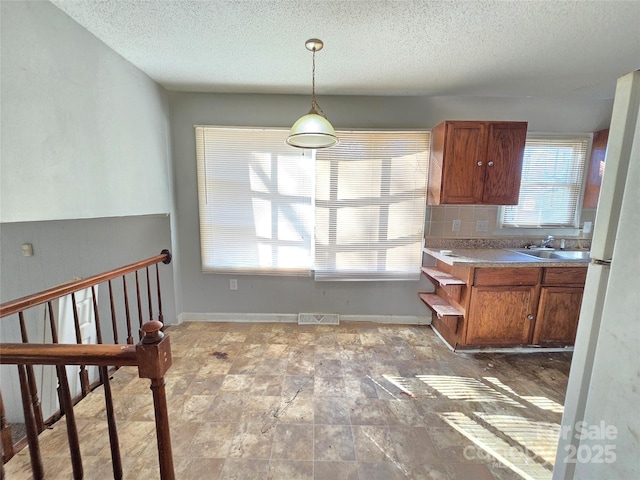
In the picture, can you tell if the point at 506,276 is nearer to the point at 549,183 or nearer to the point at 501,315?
the point at 501,315

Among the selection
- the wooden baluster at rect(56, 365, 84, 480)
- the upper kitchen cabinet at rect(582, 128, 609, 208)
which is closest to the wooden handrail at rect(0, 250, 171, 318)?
the wooden baluster at rect(56, 365, 84, 480)

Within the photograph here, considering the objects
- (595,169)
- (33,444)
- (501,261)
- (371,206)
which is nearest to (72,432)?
(33,444)

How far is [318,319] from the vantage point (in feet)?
9.86

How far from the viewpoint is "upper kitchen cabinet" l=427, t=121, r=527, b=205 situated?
2414 mm

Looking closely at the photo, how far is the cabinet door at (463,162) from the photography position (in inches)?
95.3

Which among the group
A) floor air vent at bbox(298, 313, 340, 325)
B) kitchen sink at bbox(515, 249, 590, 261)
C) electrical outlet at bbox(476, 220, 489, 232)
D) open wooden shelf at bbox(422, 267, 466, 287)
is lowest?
floor air vent at bbox(298, 313, 340, 325)

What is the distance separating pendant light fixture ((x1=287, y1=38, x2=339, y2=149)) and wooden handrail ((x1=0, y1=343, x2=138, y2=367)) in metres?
1.41

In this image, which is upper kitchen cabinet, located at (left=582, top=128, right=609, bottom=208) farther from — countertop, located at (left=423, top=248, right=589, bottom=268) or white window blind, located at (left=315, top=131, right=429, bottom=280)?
white window blind, located at (left=315, top=131, right=429, bottom=280)

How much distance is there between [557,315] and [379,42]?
2.80 m

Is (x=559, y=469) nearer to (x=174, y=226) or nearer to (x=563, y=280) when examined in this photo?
(x=563, y=280)

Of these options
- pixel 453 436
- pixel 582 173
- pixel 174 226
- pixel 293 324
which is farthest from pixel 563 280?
pixel 174 226

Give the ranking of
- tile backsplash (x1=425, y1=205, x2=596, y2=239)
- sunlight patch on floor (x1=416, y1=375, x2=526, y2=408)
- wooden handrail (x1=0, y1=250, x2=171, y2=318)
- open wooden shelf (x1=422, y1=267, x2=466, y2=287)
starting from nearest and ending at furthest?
1. wooden handrail (x1=0, y1=250, x2=171, y2=318)
2. sunlight patch on floor (x1=416, y1=375, x2=526, y2=408)
3. open wooden shelf (x1=422, y1=267, x2=466, y2=287)
4. tile backsplash (x1=425, y1=205, x2=596, y2=239)

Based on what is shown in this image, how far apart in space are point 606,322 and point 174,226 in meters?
3.28

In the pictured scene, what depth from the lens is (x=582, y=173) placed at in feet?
9.11
